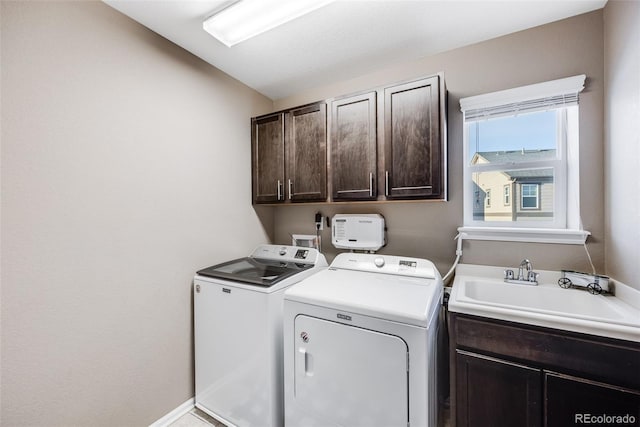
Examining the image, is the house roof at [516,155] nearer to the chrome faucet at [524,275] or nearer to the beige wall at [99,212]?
the chrome faucet at [524,275]

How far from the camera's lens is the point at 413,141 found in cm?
167

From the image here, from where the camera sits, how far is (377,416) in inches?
47.6

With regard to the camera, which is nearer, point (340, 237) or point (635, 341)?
point (635, 341)

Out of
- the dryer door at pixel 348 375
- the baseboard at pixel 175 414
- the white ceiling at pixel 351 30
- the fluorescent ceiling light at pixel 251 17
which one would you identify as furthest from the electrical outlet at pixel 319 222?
the baseboard at pixel 175 414

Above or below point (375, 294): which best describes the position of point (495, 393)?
below

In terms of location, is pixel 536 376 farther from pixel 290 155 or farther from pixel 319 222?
pixel 290 155

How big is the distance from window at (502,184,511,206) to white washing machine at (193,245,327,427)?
145 cm

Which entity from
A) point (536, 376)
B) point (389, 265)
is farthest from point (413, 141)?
point (536, 376)

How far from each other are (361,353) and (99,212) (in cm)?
158

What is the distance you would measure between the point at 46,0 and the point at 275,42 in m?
1.15

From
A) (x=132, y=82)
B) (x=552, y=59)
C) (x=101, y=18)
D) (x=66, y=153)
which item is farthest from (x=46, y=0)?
(x=552, y=59)

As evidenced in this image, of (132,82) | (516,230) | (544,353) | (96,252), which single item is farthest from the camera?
(516,230)

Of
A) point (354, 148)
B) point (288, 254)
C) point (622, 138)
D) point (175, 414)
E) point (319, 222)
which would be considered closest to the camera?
point (622, 138)

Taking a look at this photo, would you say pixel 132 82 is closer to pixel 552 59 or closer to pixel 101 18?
pixel 101 18
